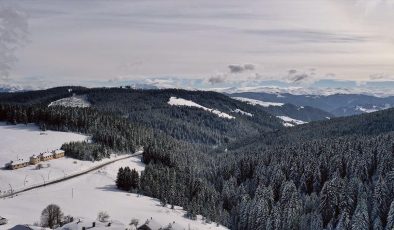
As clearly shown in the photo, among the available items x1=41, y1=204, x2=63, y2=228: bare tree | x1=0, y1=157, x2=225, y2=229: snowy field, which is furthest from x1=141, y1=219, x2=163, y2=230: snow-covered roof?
x1=41, y1=204, x2=63, y2=228: bare tree

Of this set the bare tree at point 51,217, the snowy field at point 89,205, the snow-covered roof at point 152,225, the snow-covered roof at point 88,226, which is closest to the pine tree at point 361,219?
the snowy field at point 89,205

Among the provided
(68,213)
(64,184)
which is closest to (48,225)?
(68,213)

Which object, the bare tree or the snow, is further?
the snow

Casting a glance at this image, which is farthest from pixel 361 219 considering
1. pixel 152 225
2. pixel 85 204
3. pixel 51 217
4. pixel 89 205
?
pixel 51 217

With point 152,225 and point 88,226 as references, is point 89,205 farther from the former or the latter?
point 88,226

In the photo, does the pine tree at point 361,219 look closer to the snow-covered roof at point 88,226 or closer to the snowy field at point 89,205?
the snowy field at point 89,205

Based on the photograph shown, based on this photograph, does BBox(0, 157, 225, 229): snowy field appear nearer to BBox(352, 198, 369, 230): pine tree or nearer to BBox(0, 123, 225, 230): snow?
BBox(0, 123, 225, 230): snow
